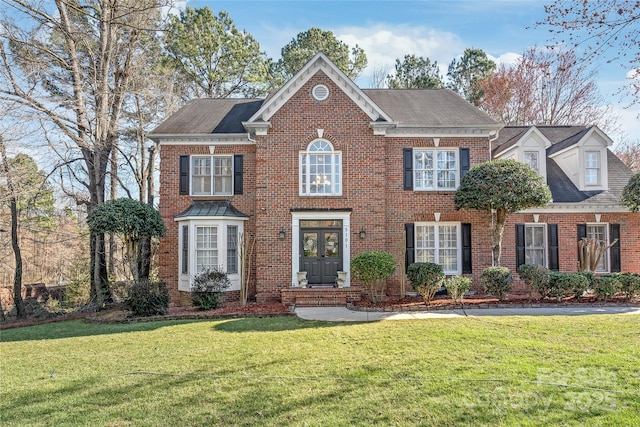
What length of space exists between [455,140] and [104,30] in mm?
15089

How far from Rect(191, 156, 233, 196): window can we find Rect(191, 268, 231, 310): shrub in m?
3.42

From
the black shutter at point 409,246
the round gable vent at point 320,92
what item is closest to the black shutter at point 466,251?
the black shutter at point 409,246

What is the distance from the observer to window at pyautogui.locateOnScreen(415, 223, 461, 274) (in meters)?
14.3

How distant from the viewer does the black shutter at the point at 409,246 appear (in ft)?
46.0

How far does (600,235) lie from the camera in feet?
48.2

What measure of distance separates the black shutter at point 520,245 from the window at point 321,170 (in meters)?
6.82

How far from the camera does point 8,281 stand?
19.7 metres

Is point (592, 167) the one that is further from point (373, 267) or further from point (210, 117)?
point (210, 117)

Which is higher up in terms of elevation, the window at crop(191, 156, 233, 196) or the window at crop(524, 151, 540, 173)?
the window at crop(524, 151, 540, 173)

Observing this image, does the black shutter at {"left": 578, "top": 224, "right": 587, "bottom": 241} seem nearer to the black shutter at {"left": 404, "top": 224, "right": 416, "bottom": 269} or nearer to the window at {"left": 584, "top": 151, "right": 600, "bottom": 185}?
the window at {"left": 584, "top": 151, "right": 600, "bottom": 185}

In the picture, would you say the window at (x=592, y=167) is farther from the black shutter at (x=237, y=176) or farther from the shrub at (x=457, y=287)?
the black shutter at (x=237, y=176)

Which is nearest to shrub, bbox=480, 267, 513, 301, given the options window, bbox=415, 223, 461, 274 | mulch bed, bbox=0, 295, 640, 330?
mulch bed, bbox=0, 295, 640, 330

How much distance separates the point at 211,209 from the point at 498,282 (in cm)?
983

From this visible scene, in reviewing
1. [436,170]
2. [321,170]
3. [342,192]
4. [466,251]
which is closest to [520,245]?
[466,251]
